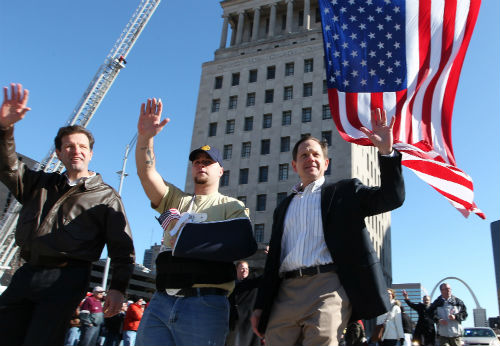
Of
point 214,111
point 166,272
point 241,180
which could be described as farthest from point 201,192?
point 214,111

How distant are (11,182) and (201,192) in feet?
4.98

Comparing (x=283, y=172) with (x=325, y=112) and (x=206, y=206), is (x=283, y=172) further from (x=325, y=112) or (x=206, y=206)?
(x=206, y=206)

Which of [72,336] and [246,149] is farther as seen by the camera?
[246,149]

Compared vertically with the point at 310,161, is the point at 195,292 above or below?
below

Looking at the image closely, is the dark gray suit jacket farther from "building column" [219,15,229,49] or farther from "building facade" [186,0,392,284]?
"building column" [219,15,229,49]

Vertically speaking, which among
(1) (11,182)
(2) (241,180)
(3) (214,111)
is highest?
(3) (214,111)

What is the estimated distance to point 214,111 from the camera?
160ft

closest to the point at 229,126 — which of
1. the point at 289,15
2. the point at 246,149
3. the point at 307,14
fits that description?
the point at 246,149

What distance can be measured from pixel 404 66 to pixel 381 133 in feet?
9.84

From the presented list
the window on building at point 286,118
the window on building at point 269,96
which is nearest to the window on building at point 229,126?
the window on building at point 269,96

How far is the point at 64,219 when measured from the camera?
3.45 meters

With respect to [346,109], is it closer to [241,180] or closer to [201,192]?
[201,192]

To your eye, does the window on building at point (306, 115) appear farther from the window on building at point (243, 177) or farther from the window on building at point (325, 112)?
the window on building at point (243, 177)

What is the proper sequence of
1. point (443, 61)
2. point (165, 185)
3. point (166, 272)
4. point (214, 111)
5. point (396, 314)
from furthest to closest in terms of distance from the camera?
point (214, 111) → point (396, 314) → point (443, 61) → point (165, 185) → point (166, 272)
